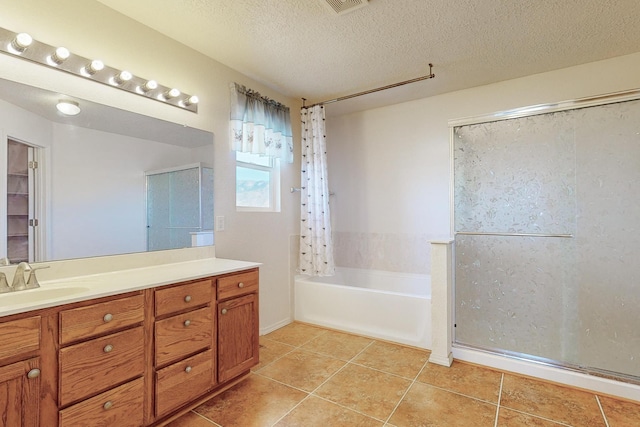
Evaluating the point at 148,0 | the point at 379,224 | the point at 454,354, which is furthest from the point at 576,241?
the point at 148,0

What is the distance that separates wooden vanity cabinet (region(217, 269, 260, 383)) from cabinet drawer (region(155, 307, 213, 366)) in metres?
0.10

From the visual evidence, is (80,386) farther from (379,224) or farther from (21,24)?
(379,224)

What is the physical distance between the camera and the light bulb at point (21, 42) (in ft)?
4.85

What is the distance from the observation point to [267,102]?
2.88 m

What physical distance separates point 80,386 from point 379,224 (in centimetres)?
292

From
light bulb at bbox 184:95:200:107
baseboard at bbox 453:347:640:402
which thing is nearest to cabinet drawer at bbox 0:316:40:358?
light bulb at bbox 184:95:200:107

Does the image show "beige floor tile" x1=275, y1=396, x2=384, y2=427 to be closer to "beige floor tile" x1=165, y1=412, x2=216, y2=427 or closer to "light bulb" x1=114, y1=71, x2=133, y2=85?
"beige floor tile" x1=165, y1=412, x2=216, y2=427

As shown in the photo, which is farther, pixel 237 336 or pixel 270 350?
pixel 270 350

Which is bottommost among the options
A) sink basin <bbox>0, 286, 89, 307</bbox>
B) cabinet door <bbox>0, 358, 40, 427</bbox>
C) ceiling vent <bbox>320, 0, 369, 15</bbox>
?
cabinet door <bbox>0, 358, 40, 427</bbox>

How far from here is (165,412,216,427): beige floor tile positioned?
5.56 feet

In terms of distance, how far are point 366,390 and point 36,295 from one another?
1917 millimetres

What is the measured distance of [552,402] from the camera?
1.88 metres

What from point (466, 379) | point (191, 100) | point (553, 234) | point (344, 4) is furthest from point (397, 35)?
point (466, 379)

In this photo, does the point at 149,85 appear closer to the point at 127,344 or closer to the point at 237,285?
the point at 237,285
